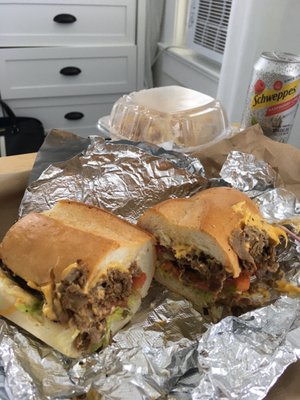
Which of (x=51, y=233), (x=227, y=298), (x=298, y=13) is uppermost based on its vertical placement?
(x=298, y=13)

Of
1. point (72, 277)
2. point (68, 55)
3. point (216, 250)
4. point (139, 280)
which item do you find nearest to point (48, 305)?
point (72, 277)

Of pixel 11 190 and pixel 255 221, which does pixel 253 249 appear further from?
pixel 11 190

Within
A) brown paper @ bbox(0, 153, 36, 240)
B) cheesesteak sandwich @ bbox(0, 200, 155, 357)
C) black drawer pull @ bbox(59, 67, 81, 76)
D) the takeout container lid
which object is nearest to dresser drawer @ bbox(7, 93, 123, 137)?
black drawer pull @ bbox(59, 67, 81, 76)

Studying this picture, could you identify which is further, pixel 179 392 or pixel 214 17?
pixel 214 17

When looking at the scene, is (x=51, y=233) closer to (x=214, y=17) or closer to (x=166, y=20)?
(x=214, y=17)

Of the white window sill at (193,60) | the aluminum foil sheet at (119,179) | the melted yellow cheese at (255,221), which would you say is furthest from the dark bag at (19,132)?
the melted yellow cheese at (255,221)

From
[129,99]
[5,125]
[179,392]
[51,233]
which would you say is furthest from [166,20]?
[179,392]

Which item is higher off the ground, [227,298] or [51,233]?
[51,233]
